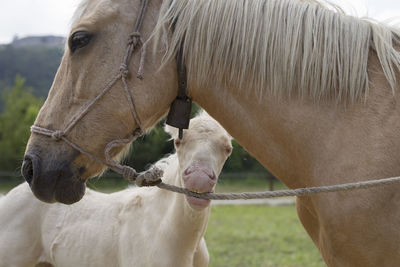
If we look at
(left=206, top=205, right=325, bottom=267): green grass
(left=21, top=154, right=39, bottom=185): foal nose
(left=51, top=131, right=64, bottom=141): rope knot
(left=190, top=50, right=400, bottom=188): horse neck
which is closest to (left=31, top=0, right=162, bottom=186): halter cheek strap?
(left=51, top=131, right=64, bottom=141): rope knot

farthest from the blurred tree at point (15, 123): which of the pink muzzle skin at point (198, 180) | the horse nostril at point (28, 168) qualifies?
the horse nostril at point (28, 168)

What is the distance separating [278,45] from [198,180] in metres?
1.18

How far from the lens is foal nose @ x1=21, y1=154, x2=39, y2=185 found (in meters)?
1.56

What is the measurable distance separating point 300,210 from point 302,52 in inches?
27.6

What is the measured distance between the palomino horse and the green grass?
498 cm

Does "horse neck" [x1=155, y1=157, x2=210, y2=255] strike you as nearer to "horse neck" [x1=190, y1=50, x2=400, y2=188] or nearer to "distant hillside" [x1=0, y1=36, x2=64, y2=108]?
"horse neck" [x1=190, y1=50, x2=400, y2=188]

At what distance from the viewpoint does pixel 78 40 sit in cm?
161

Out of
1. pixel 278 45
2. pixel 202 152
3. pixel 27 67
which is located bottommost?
pixel 27 67

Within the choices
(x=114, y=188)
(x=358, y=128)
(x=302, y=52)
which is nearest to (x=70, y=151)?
(x=302, y=52)

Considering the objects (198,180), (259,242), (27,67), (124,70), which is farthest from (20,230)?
(27,67)

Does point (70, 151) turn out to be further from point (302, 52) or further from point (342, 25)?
point (342, 25)

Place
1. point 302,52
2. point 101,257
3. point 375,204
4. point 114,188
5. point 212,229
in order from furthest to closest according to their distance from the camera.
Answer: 1. point 114,188
2. point 212,229
3. point 101,257
4. point 302,52
5. point 375,204

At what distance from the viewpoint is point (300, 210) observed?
1775 mm

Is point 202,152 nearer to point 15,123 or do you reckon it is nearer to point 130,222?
point 130,222
